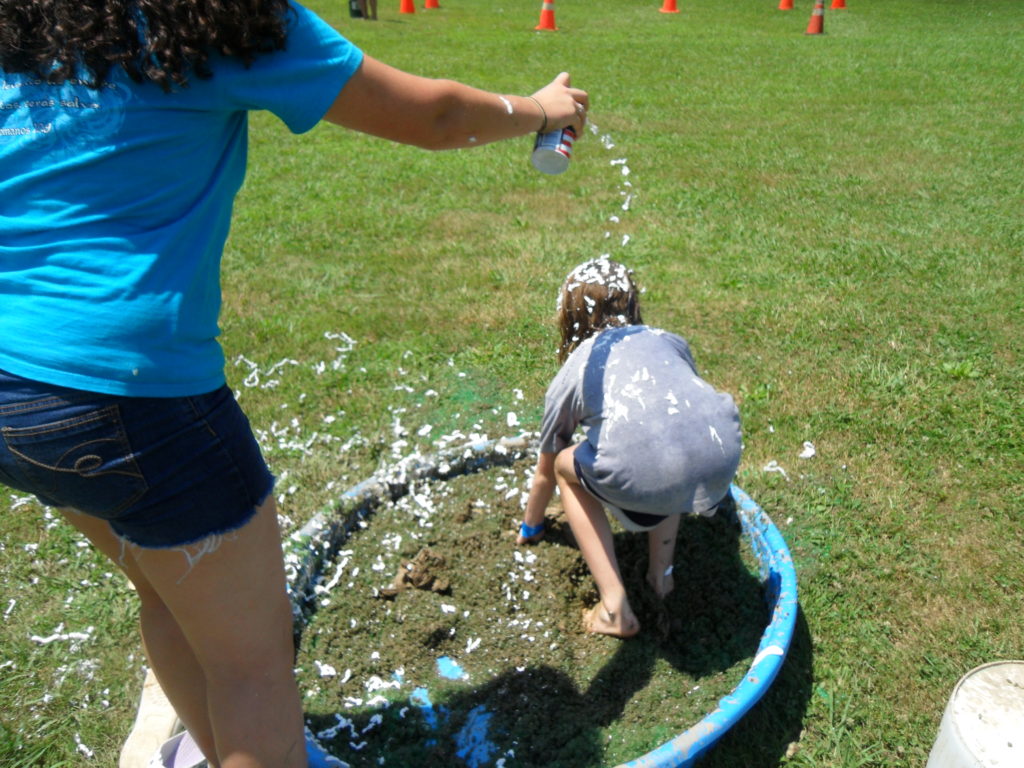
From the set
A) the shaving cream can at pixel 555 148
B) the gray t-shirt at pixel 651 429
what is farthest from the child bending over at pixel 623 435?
the shaving cream can at pixel 555 148

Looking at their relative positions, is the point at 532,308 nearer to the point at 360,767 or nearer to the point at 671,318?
the point at 671,318

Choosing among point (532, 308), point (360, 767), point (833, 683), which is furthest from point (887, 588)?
point (532, 308)

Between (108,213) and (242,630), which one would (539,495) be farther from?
(108,213)

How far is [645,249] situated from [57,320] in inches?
172

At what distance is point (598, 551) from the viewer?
2.63m

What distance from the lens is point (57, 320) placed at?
4.50ft

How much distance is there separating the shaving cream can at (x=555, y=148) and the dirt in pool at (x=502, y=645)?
1280 millimetres

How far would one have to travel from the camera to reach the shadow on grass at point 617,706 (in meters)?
2.37

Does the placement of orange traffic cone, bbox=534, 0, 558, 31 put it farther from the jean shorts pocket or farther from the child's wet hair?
the jean shorts pocket

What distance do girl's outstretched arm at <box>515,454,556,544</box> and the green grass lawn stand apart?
81cm

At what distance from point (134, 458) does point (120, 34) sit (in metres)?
0.63

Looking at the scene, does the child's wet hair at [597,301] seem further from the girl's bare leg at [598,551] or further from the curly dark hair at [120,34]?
the curly dark hair at [120,34]

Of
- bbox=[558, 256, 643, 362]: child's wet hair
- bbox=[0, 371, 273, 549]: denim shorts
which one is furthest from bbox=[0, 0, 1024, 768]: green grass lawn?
bbox=[0, 371, 273, 549]: denim shorts

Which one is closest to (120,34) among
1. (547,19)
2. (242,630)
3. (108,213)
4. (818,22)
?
(108,213)
